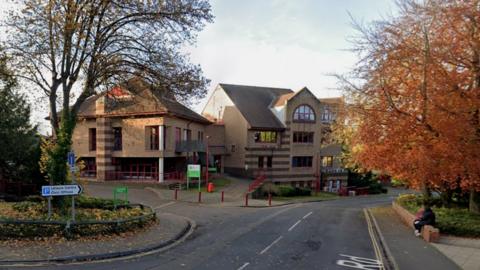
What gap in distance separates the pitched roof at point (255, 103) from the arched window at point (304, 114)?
2330 millimetres

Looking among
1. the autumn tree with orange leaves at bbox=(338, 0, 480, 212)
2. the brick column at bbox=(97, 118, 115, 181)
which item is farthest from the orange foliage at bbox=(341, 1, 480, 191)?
the brick column at bbox=(97, 118, 115, 181)

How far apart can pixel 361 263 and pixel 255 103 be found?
116ft

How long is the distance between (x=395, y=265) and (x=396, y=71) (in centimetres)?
946

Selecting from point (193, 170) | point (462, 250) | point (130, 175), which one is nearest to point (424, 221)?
point (462, 250)

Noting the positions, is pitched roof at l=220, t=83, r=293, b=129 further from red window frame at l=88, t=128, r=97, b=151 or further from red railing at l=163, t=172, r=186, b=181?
red window frame at l=88, t=128, r=97, b=151

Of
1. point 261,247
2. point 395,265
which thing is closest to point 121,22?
point 261,247

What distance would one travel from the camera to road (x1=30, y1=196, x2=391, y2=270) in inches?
407

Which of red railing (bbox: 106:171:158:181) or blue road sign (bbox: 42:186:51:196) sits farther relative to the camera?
red railing (bbox: 106:171:158:181)

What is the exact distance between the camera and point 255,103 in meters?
45.6

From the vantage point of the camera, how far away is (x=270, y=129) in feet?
141

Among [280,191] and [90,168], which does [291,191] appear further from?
[90,168]

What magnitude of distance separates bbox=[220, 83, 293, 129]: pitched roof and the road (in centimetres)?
2314

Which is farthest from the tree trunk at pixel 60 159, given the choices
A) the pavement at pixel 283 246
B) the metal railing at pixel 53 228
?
the pavement at pixel 283 246

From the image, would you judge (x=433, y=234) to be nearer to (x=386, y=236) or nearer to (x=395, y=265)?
(x=386, y=236)
